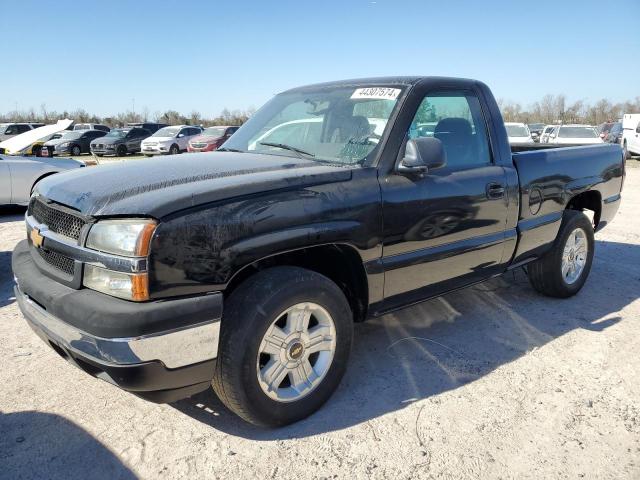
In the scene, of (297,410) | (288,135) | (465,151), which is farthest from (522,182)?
(297,410)

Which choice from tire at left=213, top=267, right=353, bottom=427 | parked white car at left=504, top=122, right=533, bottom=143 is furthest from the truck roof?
parked white car at left=504, top=122, right=533, bottom=143

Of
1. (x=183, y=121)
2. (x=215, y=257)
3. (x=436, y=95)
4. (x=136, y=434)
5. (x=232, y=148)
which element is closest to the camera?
(x=215, y=257)

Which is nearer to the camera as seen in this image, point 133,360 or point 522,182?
point 133,360

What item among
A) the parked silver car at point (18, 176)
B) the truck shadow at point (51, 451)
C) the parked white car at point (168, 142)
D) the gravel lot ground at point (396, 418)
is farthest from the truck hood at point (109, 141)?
the truck shadow at point (51, 451)

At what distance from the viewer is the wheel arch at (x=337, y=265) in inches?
108

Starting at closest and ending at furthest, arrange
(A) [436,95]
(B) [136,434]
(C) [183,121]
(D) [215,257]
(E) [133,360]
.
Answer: (E) [133,360] < (D) [215,257] < (B) [136,434] < (A) [436,95] < (C) [183,121]

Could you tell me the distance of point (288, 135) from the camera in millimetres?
3574

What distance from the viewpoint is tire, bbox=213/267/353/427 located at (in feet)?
7.88

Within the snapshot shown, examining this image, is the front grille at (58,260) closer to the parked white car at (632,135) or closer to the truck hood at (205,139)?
the truck hood at (205,139)

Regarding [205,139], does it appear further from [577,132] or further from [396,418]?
[396,418]

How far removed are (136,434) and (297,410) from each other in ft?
2.78

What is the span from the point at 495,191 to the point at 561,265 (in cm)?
147

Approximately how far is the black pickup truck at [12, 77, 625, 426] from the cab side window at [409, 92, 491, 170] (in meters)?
0.01

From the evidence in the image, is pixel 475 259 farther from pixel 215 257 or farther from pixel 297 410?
pixel 215 257
